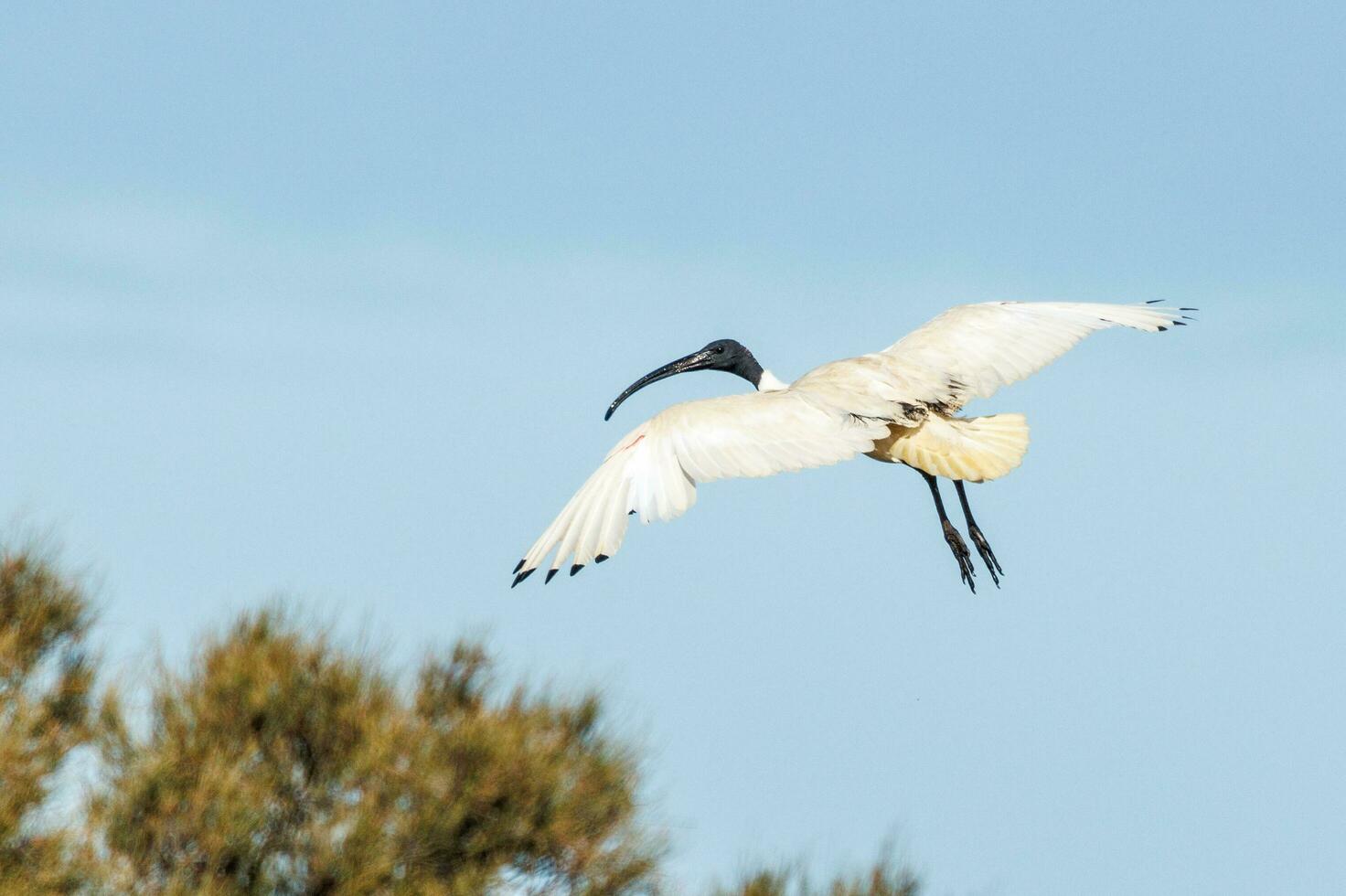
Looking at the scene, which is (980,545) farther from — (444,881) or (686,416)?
(444,881)

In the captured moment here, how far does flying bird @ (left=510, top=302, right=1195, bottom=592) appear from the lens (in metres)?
8.50

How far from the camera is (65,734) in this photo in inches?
407

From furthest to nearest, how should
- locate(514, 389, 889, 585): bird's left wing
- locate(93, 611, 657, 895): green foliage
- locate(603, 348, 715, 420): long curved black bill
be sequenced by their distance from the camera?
locate(603, 348, 715, 420): long curved black bill → locate(93, 611, 657, 895): green foliage → locate(514, 389, 889, 585): bird's left wing

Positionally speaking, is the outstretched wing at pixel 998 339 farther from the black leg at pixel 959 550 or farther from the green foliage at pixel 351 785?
the green foliage at pixel 351 785

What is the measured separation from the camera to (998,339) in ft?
33.1

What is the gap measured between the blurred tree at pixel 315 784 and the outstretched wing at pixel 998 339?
256 centimetres

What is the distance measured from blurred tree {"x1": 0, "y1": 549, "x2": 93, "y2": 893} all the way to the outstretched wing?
464 cm

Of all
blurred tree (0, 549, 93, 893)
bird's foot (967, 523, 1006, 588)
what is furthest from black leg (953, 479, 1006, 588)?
blurred tree (0, 549, 93, 893)

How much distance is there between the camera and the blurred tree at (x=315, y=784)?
30.9ft

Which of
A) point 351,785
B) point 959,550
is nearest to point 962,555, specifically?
point 959,550

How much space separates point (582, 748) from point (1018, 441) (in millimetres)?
3066

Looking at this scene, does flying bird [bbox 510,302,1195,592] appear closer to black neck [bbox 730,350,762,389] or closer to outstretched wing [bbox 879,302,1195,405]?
outstretched wing [bbox 879,302,1195,405]

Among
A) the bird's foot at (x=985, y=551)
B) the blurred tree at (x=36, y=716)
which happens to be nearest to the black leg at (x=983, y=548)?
the bird's foot at (x=985, y=551)

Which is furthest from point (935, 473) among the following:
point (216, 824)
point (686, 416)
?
point (216, 824)
